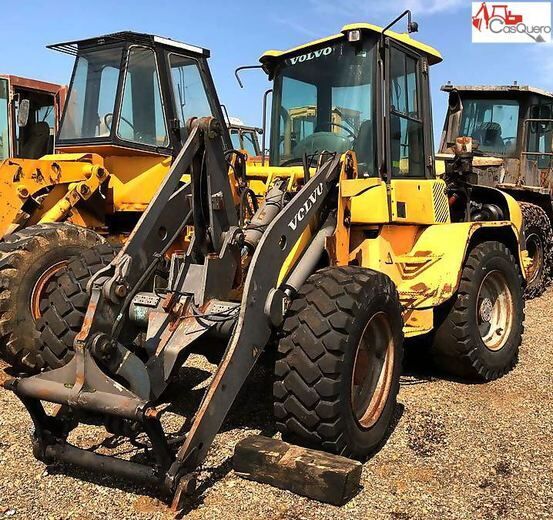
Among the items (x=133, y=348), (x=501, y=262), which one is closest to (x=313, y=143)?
(x=501, y=262)

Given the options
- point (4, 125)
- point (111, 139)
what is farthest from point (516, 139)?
point (4, 125)

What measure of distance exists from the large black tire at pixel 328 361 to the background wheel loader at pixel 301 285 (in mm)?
11

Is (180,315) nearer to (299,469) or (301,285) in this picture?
(301,285)

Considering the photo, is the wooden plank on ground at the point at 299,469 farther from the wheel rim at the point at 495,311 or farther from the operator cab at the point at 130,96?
the operator cab at the point at 130,96

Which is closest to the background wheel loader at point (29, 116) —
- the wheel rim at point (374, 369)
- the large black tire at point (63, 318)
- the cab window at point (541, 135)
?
the large black tire at point (63, 318)

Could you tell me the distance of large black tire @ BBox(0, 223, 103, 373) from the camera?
5.38 m

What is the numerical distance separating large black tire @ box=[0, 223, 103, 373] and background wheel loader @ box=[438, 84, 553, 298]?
7.68 metres

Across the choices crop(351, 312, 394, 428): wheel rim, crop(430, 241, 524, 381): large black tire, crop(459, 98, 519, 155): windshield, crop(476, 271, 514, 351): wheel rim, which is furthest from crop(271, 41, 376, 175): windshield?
crop(459, 98, 519, 155): windshield

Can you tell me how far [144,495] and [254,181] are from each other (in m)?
2.82

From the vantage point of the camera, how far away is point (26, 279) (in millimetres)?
5516

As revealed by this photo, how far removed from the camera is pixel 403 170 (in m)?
5.36

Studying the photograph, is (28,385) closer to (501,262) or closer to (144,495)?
(144,495)

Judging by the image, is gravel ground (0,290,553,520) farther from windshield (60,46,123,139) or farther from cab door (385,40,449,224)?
windshield (60,46,123,139)

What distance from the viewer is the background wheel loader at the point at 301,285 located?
132 inches
